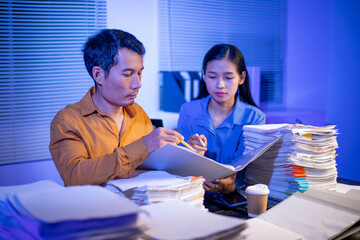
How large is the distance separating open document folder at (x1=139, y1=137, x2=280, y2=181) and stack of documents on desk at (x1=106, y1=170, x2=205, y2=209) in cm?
9

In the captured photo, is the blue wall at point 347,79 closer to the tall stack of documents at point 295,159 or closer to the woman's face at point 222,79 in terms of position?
the woman's face at point 222,79

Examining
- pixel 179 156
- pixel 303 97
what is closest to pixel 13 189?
pixel 179 156

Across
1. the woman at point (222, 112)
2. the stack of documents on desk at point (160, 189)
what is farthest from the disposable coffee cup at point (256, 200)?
the woman at point (222, 112)

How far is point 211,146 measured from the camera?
6.25ft

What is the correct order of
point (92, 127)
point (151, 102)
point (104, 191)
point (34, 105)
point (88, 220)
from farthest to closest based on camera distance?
point (151, 102)
point (34, 105)
point (92, 127)
point (104, 191)
point (88, 220)

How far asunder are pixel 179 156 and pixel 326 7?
459cm

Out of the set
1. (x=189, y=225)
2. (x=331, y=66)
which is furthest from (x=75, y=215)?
(x=331, y=66)

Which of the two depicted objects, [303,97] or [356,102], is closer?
[356,102]

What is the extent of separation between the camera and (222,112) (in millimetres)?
2000

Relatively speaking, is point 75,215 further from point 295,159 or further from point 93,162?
point 295,159

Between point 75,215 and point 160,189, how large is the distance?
36 cm

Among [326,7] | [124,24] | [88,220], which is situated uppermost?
[326,7]

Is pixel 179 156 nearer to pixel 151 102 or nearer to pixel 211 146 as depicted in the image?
pixel 211 146

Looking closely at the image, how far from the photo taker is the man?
Answer: 1.17m
